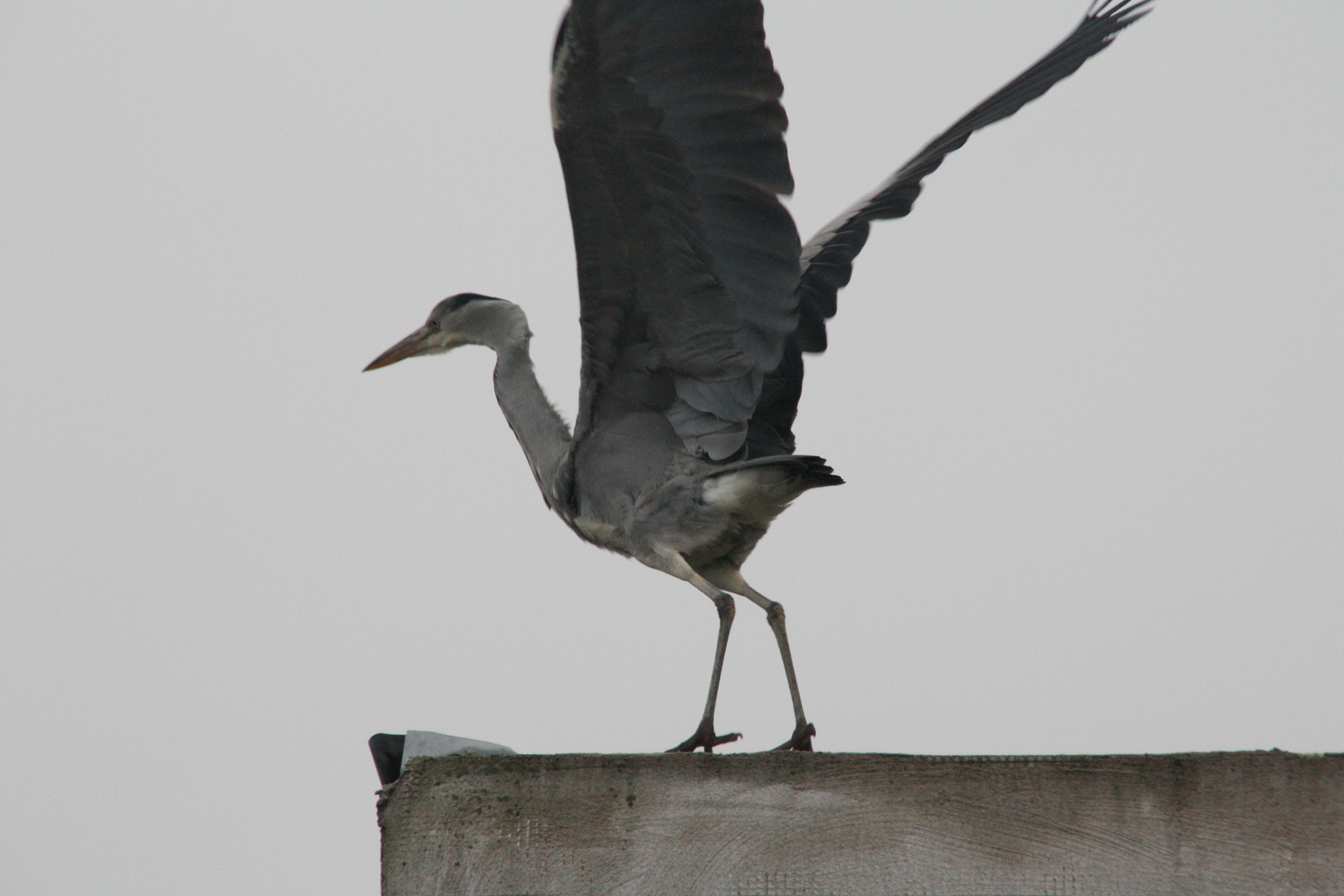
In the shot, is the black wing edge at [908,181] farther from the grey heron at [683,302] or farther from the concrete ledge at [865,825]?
the concrete ledge at [865,825]

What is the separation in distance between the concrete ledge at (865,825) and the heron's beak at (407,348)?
290 cm

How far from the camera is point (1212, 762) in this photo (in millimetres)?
2555

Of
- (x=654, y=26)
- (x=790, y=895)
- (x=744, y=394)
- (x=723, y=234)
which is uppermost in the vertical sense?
(x=654, y=26)

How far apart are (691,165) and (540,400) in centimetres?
146

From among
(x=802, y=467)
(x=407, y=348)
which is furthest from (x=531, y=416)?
(x=802, y=467)

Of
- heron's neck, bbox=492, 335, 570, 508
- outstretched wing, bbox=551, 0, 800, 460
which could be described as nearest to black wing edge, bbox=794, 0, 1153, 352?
outstretched wing, bbox=551, 0, 800, 460

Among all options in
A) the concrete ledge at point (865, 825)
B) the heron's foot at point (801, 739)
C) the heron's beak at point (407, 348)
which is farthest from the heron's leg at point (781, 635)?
the heron's beak at point (407, 348)

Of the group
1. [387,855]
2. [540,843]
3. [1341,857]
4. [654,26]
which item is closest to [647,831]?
[540,843]

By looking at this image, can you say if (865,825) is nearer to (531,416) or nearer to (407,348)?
(531,416)

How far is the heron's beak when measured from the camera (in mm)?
5395

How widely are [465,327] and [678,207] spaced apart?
1.73 metres

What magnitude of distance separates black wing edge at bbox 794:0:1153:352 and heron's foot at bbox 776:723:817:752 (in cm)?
150

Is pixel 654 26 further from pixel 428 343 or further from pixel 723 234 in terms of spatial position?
pixel 428 343

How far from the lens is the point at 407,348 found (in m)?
5.43
